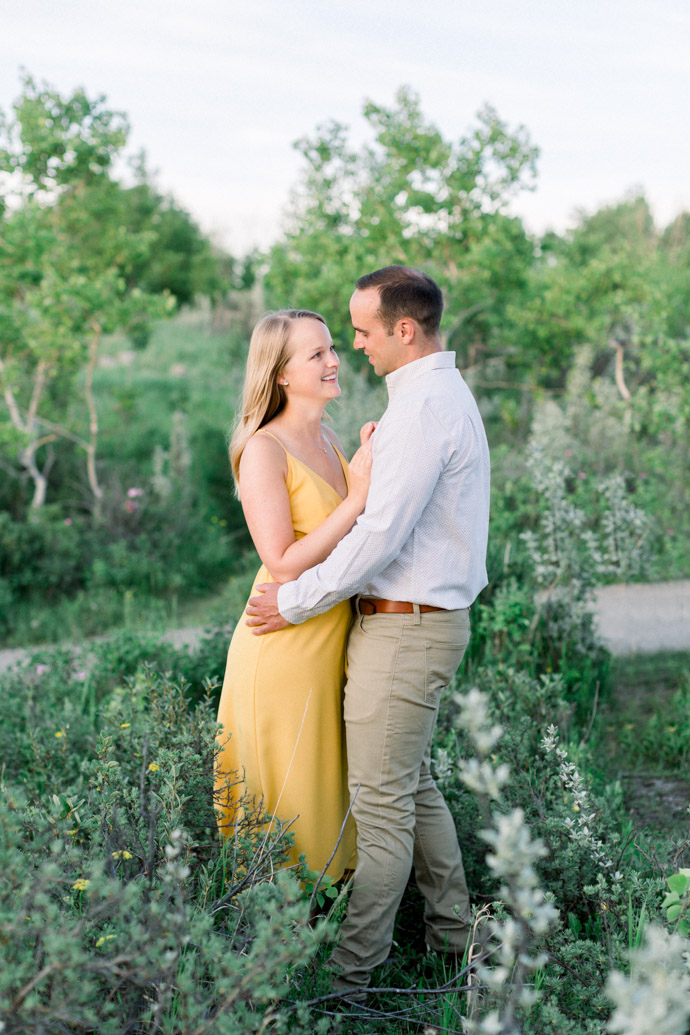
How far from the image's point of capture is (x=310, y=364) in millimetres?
2898

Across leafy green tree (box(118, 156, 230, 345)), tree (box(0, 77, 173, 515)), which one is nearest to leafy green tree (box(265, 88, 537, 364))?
tree (box(0, 77, 173, 515))

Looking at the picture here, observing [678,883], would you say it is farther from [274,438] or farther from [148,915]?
[274,438]

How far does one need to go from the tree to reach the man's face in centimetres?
607

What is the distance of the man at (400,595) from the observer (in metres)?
2.53

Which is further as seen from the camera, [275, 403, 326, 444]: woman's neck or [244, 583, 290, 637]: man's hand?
[275, 403, 326, 444]: woman's neck

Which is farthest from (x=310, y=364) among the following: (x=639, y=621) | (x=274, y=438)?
(x=639, y=621)

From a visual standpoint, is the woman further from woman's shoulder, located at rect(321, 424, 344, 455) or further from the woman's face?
woman's shoulder, located at rect(321, 424, 344, 455)

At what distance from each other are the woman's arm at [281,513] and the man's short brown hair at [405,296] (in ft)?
1.33

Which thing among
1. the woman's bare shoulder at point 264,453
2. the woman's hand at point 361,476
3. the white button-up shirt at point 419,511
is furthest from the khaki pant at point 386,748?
the woman's bare shoulder at point 264,453

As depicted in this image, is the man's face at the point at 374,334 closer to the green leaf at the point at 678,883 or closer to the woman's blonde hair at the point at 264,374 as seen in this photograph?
the woman's blonde hair at the point at 264,374

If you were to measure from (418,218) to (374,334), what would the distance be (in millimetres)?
8502

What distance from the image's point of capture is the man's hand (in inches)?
106

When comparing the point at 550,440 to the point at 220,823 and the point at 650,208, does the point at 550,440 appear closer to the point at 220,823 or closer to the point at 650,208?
the point at 220,823

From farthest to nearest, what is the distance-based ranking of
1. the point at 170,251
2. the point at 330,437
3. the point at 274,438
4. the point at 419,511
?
1. the point at 170,251
2. the point at 330,437
3. the point at 274,438
4. the point at 419,511
